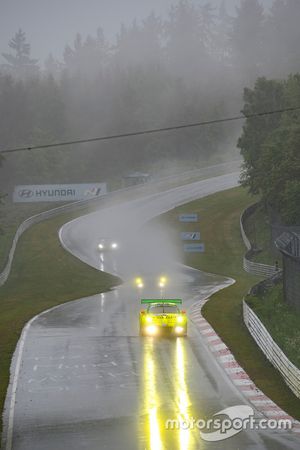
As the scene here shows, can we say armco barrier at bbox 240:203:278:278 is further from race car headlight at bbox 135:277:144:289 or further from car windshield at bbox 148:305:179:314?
car windshield at bbox 148:305:179:314

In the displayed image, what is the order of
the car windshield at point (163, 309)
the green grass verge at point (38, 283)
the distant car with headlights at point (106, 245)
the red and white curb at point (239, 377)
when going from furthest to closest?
the distant car with headlights at point (106, 245) → the green grass verge at point (38, 283) → the car windshield at point (163, 309) → the red and white curb at point (239, 377)

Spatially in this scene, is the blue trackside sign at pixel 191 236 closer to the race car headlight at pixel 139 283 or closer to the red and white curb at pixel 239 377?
the race car headlight at pixel 139 283

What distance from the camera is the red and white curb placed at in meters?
21.2

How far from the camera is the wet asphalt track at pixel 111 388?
1844cm

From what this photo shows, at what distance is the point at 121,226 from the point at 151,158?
265 feet

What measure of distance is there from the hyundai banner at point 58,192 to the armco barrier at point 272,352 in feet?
241

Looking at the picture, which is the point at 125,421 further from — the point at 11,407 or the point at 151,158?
the point at 151,158

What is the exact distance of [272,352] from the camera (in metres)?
28.0

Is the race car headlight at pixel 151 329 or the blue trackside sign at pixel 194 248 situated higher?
the race car headlight at pixel 151 329

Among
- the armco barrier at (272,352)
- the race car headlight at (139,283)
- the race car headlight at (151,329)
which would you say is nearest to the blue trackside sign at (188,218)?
the race car headlight at (139,283)

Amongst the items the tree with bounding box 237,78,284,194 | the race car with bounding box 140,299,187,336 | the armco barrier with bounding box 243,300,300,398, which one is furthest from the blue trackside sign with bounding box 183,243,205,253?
the race car with bounding box 140,299,187,336

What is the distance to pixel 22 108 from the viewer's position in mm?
195375

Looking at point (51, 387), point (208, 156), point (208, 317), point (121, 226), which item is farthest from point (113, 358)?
point (208, 156)

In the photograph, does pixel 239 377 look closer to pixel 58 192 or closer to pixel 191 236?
pixel 191 236
